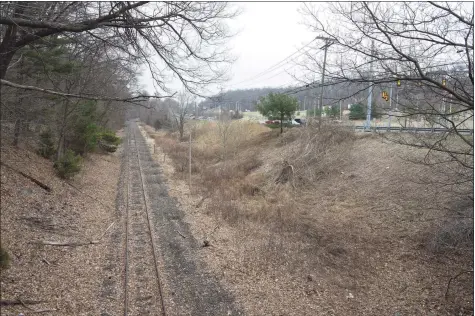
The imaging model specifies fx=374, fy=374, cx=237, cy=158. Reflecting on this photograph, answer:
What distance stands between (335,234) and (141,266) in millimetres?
6189

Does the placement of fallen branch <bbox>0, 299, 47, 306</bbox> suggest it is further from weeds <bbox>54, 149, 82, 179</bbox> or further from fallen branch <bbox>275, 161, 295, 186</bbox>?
fallen branch <bbox>275, 161, 295, 186</bbox>

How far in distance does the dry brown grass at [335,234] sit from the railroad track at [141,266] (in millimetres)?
1623

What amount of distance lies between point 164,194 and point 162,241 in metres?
6.92

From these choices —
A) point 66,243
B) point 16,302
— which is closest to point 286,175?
point 66,243

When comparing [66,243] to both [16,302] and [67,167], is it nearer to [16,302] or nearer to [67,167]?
[16,302]

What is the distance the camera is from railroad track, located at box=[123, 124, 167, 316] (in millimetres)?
7270

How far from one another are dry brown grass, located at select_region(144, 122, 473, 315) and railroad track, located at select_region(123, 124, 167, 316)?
1623 millimetres

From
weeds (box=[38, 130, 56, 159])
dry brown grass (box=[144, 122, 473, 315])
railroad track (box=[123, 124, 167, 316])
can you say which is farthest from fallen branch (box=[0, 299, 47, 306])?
weeds (box=[38, 130, 56, 159])

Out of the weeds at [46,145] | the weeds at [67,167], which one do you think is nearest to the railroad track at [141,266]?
the weeds at [67,167]

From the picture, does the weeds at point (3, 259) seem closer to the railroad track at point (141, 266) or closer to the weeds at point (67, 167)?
the railroad track at point (141, 266)

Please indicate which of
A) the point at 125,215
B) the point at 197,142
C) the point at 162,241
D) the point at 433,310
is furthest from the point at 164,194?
the point at 197,142

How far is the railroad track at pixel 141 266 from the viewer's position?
727 cm

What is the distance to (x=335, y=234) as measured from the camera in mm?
11977

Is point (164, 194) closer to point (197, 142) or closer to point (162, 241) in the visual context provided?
point (162, 241)
